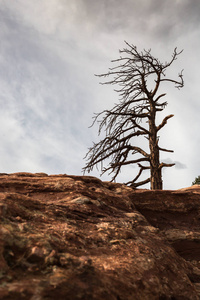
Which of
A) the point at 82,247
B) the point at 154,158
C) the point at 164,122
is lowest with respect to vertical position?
the point at 82,247

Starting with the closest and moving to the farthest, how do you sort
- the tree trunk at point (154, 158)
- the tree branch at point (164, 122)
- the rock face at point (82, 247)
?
the rock face at point (82, 247) → the tree trunk at point (154, 158) → the tree branch at point (164, 122)

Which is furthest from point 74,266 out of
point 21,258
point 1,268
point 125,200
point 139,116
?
point 139,116

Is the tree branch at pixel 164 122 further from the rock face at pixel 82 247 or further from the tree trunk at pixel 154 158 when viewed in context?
the rock face at pixel 82 247

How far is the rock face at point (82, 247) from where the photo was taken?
1855 mm

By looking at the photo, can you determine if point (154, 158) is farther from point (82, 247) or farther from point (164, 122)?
point (82, 247)

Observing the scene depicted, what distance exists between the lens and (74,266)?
2.09m

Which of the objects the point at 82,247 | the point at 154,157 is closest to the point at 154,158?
the point at 154,157

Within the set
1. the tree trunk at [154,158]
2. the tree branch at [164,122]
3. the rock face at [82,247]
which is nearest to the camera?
the rock face at [82,247]

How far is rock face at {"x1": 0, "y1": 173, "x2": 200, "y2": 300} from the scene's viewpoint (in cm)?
185

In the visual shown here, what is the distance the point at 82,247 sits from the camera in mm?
2562

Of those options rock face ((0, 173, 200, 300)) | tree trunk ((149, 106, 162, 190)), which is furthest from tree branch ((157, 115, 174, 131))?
rock face ((0, 173, 200, 300))

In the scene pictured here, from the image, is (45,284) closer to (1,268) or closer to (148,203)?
(1,268)

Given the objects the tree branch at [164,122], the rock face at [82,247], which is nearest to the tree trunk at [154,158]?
the tree branch at [164,122]

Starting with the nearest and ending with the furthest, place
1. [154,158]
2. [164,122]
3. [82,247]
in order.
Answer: [82,247] < [154,158] < [164,122]
